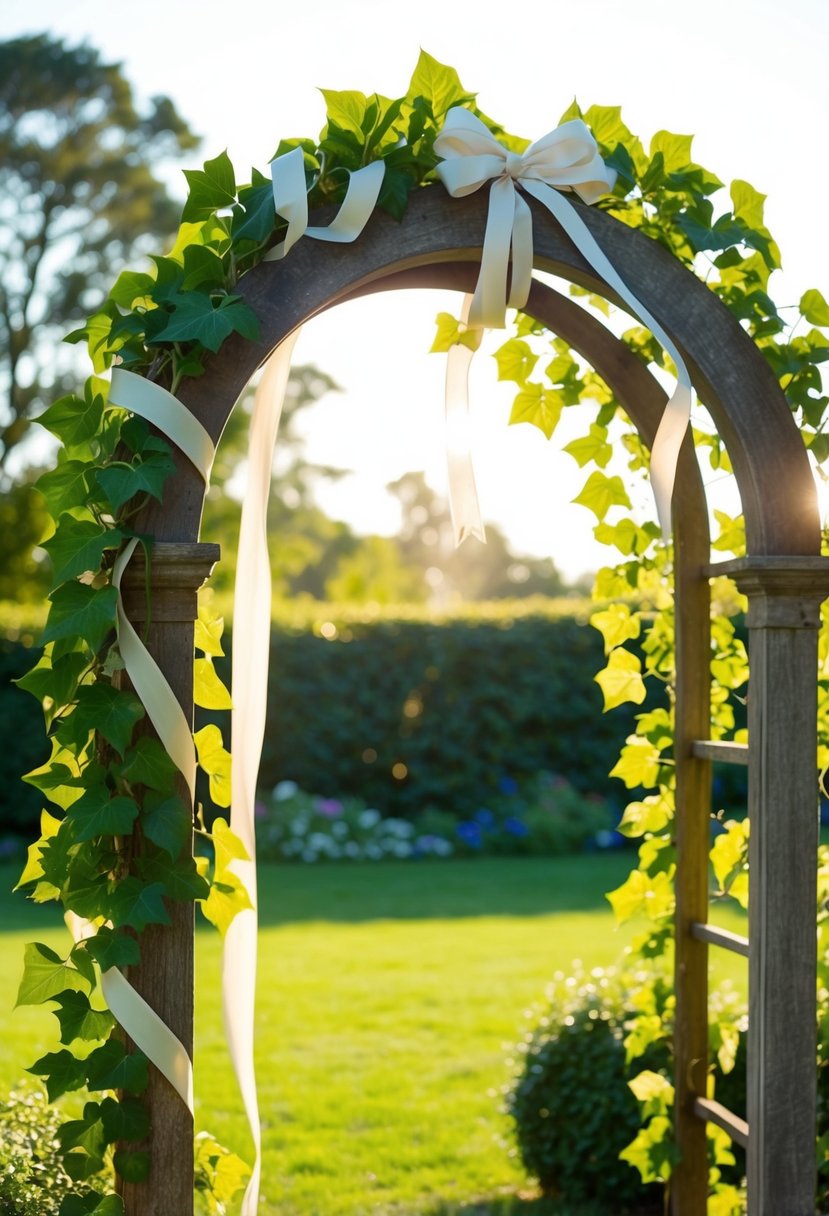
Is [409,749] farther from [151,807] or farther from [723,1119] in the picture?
[151,807]

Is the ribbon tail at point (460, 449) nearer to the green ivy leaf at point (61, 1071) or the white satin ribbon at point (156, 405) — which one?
the white satin ribbon at point (156, 405)

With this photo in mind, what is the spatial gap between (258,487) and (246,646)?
0.28 m

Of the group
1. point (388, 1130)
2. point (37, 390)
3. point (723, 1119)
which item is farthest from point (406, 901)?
point (37, 390)

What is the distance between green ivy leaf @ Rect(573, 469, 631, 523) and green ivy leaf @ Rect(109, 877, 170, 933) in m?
1.39

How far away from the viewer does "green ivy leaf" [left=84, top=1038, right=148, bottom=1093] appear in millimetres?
1824

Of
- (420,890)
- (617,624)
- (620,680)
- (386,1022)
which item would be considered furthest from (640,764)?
(420,890)

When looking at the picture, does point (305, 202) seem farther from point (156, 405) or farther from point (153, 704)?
point (153, 704)

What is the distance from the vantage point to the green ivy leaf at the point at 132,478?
1.81m

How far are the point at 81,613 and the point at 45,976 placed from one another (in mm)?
551

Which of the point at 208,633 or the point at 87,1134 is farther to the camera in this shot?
the point at 208,633

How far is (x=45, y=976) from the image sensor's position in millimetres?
1860

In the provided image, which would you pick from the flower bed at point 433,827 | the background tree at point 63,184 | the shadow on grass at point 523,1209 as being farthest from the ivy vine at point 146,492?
the background tree at point 63,184

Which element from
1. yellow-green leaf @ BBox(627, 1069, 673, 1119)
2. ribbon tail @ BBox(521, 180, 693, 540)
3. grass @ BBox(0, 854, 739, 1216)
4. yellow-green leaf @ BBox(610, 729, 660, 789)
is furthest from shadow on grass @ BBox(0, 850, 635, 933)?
ribbon tail @ BBox(521, 180, 693, 540)

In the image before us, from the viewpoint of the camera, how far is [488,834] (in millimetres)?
9258
